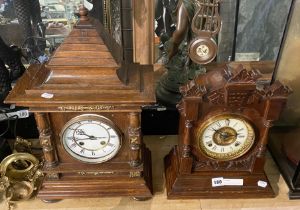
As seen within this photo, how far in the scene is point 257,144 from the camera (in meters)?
0.98

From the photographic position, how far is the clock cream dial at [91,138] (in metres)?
0.89

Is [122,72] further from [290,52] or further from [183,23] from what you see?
[290,52]

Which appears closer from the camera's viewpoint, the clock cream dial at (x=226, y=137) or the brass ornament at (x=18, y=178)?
the clock cream dial at (x=226, y=137)

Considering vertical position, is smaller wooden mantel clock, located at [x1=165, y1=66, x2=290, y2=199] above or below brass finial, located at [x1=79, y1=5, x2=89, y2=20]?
below

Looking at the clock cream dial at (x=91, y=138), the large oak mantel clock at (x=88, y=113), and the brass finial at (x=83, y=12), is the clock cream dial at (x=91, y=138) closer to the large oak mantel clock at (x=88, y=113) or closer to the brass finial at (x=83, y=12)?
the large oak mantel clock at (x=88, y=113)

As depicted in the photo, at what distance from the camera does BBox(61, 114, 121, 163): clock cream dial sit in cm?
89

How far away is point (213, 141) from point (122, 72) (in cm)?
33

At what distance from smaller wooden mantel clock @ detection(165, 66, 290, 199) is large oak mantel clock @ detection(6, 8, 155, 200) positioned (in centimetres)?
12

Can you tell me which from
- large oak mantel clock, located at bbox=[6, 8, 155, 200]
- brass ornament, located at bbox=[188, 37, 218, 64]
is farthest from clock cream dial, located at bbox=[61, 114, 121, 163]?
brass ornament, located at bbox=[188, 37, 218, 64]

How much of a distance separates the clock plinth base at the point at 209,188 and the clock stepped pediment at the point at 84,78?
33cm

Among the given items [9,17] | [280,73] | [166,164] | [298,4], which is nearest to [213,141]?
[166,164]

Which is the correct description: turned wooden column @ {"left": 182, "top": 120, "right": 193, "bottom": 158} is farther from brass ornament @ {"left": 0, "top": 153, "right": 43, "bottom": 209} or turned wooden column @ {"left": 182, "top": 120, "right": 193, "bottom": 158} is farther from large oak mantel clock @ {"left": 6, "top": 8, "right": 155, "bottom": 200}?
brass ornament @ {"left": 0, "top": 153, "right": 43, "bottom": 209}

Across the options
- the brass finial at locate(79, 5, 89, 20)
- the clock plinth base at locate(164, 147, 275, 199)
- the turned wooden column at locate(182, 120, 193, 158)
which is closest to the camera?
the brass finial at locate(79, 5, 89, 20)

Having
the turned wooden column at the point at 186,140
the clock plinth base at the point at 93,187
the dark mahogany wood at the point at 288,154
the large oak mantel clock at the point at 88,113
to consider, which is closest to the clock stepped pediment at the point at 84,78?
the large oak mantel clock at the point at 88,113
